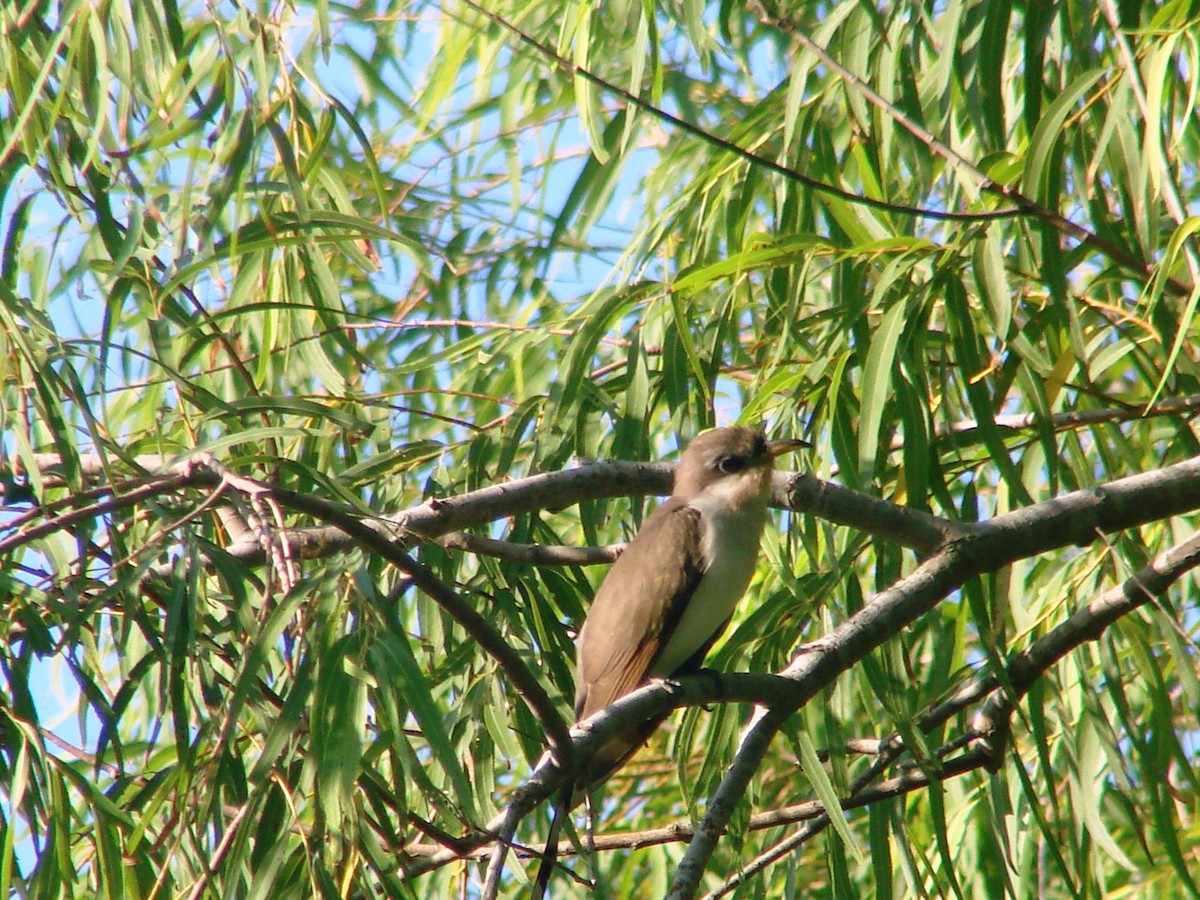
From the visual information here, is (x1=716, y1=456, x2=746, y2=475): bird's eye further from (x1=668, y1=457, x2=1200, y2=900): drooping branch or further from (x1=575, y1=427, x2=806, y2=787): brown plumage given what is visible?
(x1=668, y1=457, x2=1200, y2=900): drooping branch

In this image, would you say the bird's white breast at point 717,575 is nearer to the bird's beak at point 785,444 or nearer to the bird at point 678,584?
the bird at point 678,584

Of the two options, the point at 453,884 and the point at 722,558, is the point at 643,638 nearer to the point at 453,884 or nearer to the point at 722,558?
the point at 722,558

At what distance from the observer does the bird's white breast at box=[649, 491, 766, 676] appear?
10.3 feet

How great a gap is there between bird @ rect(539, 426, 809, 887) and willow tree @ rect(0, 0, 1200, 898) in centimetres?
16

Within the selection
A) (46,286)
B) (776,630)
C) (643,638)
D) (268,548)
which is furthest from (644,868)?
(268,548)

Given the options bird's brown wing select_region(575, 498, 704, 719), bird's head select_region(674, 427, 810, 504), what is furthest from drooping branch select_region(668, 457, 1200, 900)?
bird's head select_region(674, 427, 810, 504)

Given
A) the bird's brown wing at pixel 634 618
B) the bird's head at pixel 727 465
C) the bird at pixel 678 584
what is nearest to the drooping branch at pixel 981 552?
the bird at pixel 678 584

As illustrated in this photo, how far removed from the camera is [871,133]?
8.31 ft


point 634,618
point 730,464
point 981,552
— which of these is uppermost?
point 730,464

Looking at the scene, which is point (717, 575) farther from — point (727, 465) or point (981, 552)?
point (981, 552)

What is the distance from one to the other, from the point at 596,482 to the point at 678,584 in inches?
39.1

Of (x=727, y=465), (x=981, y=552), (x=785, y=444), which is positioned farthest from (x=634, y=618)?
(x=981, y=552)

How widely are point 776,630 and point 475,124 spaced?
7.69 feet

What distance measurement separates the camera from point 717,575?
124 inches
